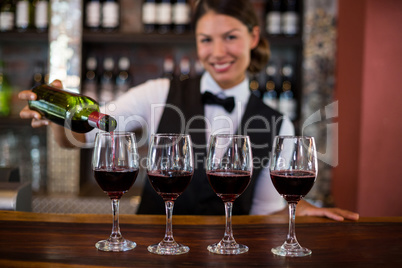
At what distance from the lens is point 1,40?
111 inches

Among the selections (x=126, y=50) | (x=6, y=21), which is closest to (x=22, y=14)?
(x=6, y=21)

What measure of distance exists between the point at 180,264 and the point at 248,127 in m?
1.15

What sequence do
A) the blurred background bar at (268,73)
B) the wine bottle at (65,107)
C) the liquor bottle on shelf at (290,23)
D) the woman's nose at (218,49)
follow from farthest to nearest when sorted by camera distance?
the liquor bottle on shelf at (290,23)
the blurred background bar at (268,73)
the woman's nose at (218,49)
the wine bottle at (65,107)

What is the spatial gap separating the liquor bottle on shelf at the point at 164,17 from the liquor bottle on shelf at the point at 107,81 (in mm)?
415

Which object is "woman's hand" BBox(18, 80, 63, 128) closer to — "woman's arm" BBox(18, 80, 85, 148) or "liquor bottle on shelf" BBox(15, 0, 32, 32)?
"woman's arm" BBox(18, 80, 85, 148)

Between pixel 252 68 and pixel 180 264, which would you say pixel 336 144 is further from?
pixel 180 264

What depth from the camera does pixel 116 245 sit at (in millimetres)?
835

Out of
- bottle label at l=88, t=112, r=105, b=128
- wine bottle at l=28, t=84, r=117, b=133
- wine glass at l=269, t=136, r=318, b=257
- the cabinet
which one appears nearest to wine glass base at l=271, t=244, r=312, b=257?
wine glass at l=269, t=136, r=318, b=257

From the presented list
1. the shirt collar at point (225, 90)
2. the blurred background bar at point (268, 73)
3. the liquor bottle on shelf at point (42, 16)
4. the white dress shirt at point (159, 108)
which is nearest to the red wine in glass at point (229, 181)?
the white dress shirt at point (159, 108)

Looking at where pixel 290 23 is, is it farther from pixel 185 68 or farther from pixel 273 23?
pixel 185 68

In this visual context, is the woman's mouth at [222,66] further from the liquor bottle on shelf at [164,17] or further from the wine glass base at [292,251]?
the wine glass base at [292,251]

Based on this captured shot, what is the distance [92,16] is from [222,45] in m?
1.18

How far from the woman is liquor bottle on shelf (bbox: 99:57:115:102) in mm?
826

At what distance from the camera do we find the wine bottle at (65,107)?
4.21 ft
